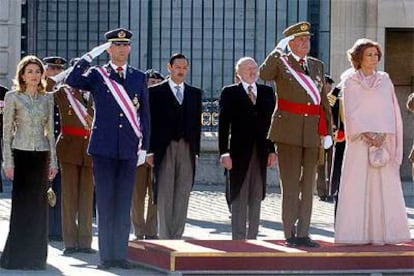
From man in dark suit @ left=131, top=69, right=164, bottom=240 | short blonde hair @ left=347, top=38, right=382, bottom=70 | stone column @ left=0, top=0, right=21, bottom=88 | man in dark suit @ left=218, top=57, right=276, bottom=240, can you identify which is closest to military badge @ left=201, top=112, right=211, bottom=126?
stone column @ left=0, top=0, right=21, bottom=88

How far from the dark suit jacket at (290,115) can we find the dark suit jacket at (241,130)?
35.8 inches

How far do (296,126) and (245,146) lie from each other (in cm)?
114

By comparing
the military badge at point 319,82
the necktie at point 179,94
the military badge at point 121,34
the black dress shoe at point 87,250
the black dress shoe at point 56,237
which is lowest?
the black dress shoe at point 87,250

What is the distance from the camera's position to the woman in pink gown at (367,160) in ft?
36.9

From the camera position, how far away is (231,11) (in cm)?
2089

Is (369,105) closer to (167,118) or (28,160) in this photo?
(167,118)

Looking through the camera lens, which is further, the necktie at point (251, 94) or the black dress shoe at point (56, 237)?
the black dress shoe at point (56, 237)

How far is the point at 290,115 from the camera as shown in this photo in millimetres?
11367

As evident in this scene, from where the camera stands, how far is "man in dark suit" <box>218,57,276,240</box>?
40.5 feet

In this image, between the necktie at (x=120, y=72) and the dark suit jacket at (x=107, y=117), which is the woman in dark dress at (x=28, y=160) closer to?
the dark suit jacket at (x=107, y=117)

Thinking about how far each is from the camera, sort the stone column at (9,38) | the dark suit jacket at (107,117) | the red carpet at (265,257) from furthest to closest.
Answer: the stone column at (9,38) → the dark suit jacket at (107,117) → the red carpet at (265,257)

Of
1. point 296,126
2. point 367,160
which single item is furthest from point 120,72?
point 367,160

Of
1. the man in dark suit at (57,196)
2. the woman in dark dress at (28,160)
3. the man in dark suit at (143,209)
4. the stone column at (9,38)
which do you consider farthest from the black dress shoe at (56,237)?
the stone column at (9,38)

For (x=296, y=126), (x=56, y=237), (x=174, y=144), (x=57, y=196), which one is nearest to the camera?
(x=296, y=126)
